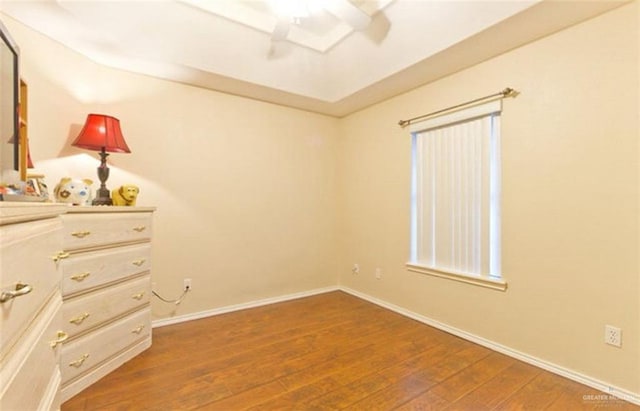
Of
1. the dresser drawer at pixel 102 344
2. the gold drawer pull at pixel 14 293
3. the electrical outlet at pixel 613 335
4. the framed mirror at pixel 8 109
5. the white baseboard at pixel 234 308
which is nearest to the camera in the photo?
the gold drawer pull at pixel 14 293

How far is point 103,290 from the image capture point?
192cm

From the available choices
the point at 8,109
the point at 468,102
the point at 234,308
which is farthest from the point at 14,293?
the point at 468,102

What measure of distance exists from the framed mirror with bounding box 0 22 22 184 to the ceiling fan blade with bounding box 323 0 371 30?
1592 mm

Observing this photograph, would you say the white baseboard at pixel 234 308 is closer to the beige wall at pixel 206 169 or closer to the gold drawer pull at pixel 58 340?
the beige wall at pixel 206 169

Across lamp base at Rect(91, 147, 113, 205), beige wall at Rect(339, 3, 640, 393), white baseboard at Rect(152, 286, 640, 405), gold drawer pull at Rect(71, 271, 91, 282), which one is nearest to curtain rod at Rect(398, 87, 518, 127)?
beige wall at Rect(339, 3, 640, 393)

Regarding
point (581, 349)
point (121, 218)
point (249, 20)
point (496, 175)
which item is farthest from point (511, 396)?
point (249, 20)

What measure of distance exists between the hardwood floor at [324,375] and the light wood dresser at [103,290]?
133 millimetres

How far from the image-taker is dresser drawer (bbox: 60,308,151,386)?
5.52 ft

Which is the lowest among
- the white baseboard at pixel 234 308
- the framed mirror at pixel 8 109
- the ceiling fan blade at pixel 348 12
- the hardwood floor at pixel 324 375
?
the hardwood floor at pixel 324 375

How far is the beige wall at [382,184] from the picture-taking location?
→ 6.05 ft

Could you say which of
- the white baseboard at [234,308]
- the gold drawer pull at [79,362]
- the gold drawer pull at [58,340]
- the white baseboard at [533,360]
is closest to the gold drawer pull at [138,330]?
the gold drawer pull at [79,362]

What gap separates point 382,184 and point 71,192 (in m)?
2.78

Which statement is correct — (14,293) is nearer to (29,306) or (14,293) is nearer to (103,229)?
(29,306)

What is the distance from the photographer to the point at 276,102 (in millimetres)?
3467
